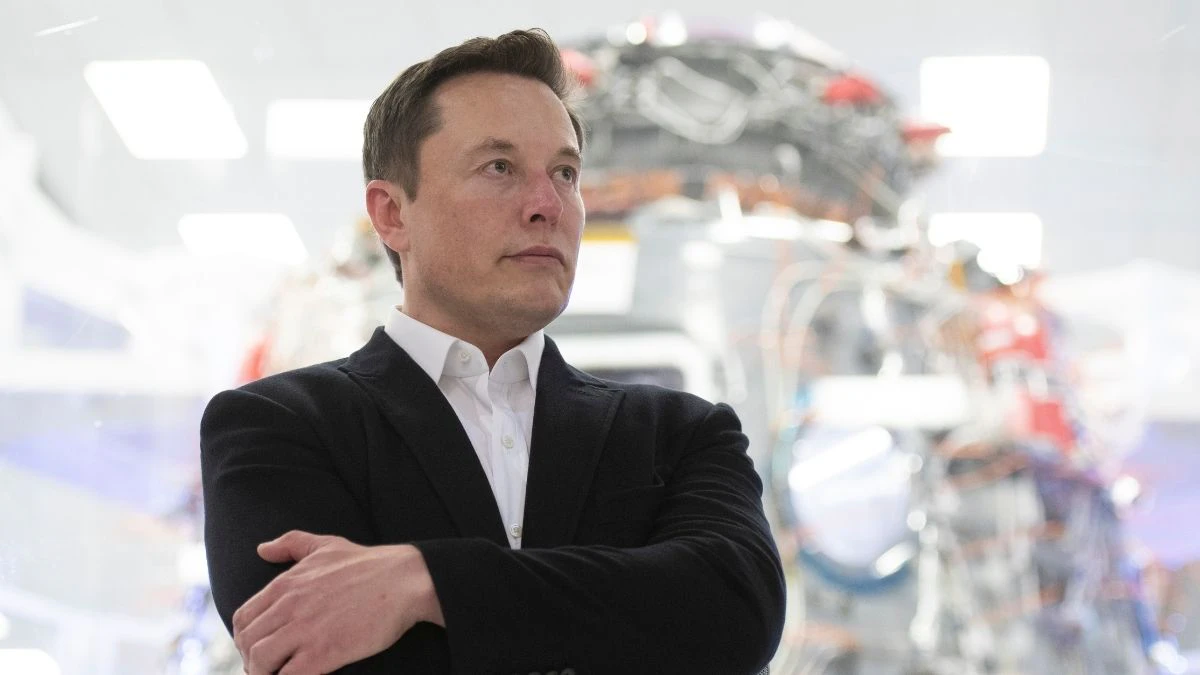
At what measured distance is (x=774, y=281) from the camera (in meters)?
2.14

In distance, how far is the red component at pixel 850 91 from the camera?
2.21 metres

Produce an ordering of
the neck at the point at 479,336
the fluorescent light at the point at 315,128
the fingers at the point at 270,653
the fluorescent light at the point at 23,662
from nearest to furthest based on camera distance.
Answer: the fingers at the point at 270,653 < the neck at the point at 479,336 < the fluorescent light at the point at 23,662 < the fluorescent light at the point at 315,128

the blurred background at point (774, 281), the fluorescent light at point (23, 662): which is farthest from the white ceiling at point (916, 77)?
the fluorescent light at point (23, 662)

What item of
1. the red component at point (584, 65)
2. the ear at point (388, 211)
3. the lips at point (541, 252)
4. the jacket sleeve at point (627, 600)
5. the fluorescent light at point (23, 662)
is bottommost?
the fluorescent light at point (23, 662)

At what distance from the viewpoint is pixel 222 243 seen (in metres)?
2.31

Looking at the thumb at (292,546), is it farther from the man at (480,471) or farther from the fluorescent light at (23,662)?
the fluorescent light at (23,662)

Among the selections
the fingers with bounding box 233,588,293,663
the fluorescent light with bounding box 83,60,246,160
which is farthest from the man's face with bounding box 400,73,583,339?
the fluorescent light with bounding box 83,60,246,160

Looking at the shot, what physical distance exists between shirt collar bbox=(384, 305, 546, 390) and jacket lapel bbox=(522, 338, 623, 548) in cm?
1

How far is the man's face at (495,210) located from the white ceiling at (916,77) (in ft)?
5.04

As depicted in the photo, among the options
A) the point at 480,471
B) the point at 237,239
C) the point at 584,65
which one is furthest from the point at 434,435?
the point at 237,239

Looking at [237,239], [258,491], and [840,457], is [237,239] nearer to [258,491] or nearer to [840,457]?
[840,457]

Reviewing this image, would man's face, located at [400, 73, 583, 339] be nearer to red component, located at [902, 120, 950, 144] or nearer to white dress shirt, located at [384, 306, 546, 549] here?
white dress shirt, located at [384, 306, 546, 549]

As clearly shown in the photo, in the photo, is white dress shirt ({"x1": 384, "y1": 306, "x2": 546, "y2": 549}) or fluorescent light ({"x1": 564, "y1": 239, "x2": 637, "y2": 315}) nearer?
white dress shirt ({"x1": 384, "y1": 306, "x2": 546, "y2": 549})

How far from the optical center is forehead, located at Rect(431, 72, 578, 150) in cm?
79
